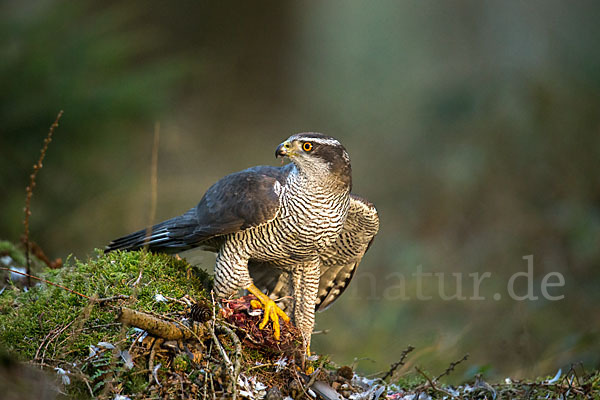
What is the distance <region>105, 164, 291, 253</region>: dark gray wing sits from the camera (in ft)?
11.4

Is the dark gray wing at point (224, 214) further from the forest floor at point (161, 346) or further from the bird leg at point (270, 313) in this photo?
the bird leg at point (270, 313)

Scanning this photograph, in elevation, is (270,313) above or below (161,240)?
below

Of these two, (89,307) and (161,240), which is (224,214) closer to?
(161,240)

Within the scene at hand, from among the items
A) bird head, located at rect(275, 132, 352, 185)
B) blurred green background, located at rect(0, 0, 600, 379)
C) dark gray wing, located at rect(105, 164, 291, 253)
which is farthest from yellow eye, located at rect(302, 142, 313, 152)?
blurred green background, located at rect(0, 0, 600, 379)

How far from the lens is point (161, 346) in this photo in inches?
103

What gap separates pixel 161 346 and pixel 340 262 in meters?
1.80

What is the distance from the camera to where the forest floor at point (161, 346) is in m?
2.47

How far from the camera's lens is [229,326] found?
2986 millimetres

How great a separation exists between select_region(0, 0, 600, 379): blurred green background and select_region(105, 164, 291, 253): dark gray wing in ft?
5.17

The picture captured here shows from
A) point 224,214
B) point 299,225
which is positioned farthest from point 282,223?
point 224,214

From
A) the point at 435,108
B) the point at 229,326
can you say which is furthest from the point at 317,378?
the point at 435,108

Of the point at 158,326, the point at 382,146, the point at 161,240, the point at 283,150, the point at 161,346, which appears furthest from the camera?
the point at 382,146

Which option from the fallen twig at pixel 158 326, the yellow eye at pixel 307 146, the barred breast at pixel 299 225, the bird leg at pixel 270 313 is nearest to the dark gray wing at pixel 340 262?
the barred breast at pixel 299 225

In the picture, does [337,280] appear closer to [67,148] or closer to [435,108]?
[67,148]
